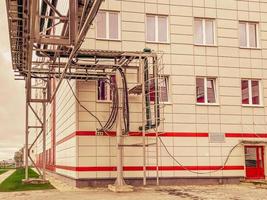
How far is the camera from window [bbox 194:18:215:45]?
2181cm

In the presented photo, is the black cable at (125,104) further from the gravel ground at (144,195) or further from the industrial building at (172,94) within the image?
the gravel ground at (144,195)

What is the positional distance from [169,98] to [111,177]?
4.57 metres

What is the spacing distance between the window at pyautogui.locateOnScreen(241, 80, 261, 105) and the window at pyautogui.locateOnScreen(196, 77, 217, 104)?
164 cm

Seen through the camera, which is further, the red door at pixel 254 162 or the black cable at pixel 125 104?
the red door at pixel 254 162

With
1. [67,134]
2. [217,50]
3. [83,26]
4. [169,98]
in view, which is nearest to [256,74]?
[217,50]

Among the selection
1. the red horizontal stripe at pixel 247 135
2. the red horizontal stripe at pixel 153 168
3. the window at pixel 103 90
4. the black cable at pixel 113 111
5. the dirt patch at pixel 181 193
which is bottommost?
the dirt patch at pixel 181 193

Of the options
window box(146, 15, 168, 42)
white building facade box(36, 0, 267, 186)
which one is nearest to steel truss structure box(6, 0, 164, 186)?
white building facade box(36, 0, 267, 186)

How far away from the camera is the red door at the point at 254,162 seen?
70.4 feet

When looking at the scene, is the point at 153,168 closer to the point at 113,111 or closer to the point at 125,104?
the point at 113,111

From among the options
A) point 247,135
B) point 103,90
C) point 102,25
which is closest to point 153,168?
point 103,90

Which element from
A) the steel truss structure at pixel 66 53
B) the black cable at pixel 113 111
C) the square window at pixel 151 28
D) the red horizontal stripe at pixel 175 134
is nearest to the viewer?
the steel truss structure at pixel 66 53

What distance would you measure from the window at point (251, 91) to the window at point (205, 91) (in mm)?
1638

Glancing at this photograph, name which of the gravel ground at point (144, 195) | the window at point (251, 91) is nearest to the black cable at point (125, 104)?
the gravel ground at point (144, 195)

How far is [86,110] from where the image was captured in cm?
1933
